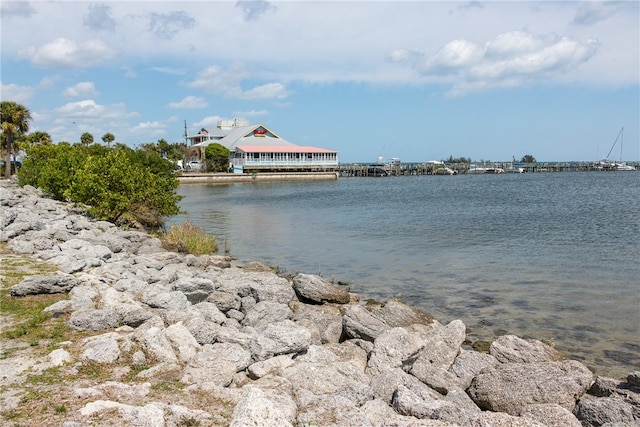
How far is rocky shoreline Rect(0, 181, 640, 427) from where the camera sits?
5773mm

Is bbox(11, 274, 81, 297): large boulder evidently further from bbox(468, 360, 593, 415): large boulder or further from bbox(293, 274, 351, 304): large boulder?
bbox(468, 360, 593, 415): large boulder

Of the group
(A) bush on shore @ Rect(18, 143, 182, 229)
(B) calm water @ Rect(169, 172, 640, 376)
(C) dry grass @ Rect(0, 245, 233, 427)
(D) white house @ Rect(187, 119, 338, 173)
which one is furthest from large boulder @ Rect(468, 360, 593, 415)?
(D) white house @ Rect(187, 119, 338, 173)

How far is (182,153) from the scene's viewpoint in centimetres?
10194

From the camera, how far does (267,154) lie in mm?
94375

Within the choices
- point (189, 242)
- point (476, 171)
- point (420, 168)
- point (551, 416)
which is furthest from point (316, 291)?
point (476, 171)

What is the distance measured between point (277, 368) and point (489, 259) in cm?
1508

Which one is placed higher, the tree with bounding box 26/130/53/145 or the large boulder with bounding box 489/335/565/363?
the tree with bounding box 26/130/53/145

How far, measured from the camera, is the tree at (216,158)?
93.2 metres

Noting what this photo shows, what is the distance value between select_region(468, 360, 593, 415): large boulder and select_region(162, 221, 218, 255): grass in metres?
14.7

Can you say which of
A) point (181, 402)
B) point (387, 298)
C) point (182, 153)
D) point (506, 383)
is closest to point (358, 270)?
point (387, 298)

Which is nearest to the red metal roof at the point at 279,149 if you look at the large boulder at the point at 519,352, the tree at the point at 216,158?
the tree at the point at 216,158

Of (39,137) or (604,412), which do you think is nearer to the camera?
(604,412)

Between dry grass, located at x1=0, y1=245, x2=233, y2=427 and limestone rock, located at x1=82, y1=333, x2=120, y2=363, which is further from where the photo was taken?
limestone rock, located at x1=82, y1=333, x2=120, y2=363

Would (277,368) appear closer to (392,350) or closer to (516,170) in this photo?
(392,350)
